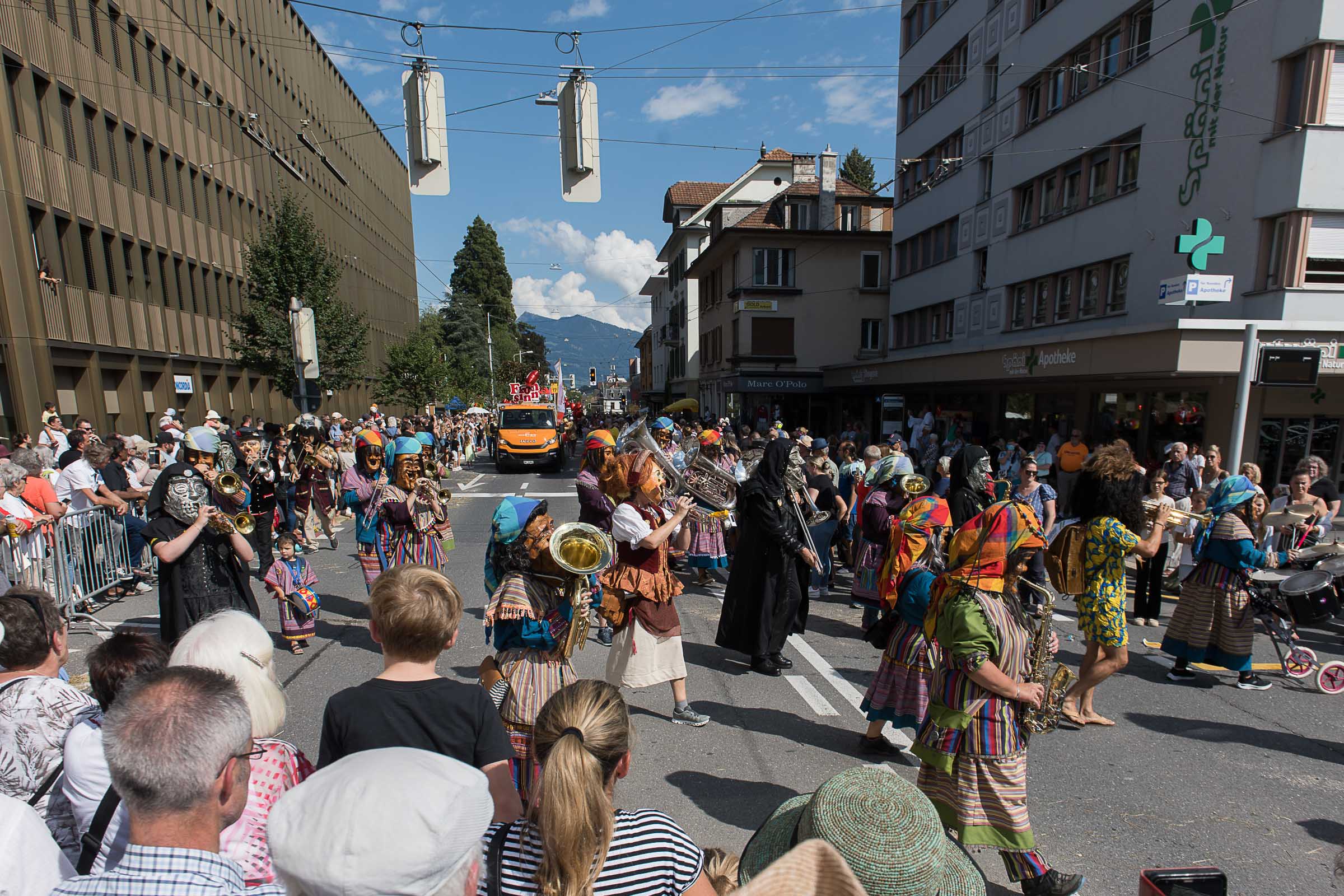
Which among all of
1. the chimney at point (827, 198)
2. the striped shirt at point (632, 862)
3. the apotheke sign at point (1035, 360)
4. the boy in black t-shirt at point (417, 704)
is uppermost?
the chimney at point (827, 198)

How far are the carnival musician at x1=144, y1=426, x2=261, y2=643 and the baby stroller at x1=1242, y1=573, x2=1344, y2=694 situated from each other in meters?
7.48

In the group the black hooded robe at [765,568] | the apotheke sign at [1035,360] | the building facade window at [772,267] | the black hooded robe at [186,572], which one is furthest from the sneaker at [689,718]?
the building facade window at [772,267]

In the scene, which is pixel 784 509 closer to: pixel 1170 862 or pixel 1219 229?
pixel 1170 862

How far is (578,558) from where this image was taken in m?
3.29

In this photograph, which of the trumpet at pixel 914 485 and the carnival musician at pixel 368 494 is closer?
the trumpet at pixel 914 485

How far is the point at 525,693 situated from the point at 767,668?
304 centimetres

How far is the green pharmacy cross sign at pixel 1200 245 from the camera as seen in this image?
11.5m

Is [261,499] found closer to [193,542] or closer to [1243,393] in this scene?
[193,542]

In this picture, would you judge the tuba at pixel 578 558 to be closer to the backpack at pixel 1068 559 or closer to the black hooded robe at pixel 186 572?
the black hooded robe at pixel 186 572

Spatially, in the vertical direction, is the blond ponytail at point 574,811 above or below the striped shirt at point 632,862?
above

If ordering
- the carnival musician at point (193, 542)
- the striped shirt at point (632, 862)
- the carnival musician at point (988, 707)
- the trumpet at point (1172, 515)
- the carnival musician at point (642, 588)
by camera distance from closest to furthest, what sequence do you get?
the striped shirt at point (632, 862) → the carnival musician at point (988, 707) → the carnival musician at point (642, 588) → the carnival musician at point (193, 542) → the trumpet at point (1172, 515)

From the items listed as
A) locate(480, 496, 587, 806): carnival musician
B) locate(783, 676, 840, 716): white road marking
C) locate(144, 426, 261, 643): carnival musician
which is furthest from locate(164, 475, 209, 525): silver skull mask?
locate(783, 676, 840, 716): white road marking

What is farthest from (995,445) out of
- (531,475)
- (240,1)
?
(240,1)

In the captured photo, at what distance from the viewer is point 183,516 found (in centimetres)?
428
